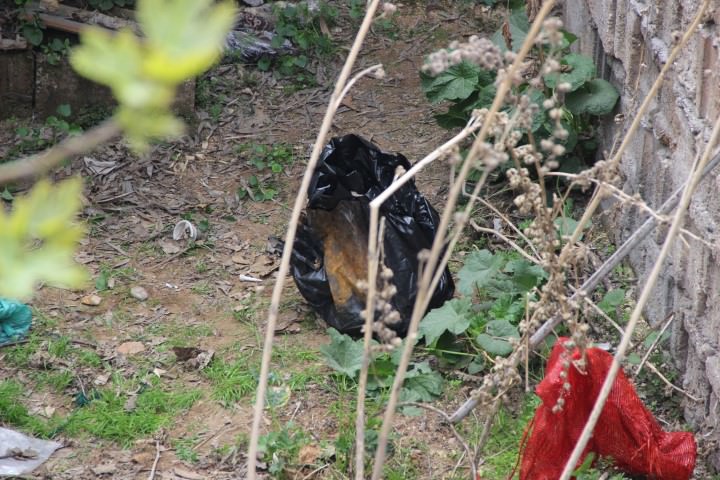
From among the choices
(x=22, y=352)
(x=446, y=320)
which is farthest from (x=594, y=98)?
(x=22, y=352)

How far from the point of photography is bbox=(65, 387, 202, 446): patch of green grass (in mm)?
3404

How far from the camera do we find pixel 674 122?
3359 mm

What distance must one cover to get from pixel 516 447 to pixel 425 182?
1.97 metres

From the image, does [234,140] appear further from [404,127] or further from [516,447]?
[516,447]

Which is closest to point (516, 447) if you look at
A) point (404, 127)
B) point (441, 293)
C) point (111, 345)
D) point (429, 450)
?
point (429, 450)

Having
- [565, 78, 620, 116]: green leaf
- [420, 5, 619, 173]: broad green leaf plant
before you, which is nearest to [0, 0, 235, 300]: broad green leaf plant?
[420, 5, 619, 173]: broad green leaf plant

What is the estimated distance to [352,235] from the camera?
4.03 meters

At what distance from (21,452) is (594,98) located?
Result: 2.82 metres

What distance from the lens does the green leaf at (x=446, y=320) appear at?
11.5ft

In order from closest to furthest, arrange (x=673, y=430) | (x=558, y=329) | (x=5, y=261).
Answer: (x=5, y=261) < (x=673, y=430) < (x=558, y=329)

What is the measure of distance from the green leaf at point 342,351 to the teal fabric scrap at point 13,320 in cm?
132

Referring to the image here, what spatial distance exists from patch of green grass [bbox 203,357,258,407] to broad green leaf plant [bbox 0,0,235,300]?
2.89m

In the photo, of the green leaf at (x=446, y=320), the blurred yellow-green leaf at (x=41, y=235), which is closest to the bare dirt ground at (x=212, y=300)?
the green leaf at (x=446, y=320)

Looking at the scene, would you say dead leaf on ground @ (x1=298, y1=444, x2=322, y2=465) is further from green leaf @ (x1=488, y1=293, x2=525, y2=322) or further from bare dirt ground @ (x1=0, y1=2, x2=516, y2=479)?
green leaf @ (x1=488, y1=293, x2=525, y2=322)
